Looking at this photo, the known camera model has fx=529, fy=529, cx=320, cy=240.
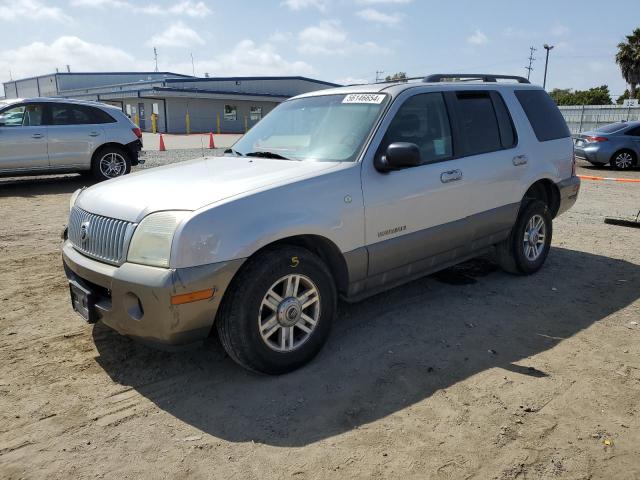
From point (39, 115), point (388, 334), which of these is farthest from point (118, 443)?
point (39, 115)

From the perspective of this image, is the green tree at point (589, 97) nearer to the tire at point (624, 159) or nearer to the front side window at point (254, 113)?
the front side window at point (254, 113)

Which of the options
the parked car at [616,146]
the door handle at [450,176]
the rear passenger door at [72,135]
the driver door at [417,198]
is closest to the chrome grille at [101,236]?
the driver door at [417,198]

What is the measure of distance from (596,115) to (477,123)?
27601 millimetres

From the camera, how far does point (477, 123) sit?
4871 millimetres

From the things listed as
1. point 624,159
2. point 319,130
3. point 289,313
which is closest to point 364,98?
point 319,130

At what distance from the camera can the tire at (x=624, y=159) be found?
15.7 m

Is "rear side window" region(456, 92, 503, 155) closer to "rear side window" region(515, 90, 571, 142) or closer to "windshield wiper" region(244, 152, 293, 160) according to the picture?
"rear side window" region(515, 90, 571, 142)

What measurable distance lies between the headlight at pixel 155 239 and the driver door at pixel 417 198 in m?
1.40

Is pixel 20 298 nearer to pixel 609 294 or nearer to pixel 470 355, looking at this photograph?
pixel 470 355

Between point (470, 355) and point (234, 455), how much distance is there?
1.88 metres

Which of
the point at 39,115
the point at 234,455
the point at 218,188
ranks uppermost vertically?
the point at 39,115

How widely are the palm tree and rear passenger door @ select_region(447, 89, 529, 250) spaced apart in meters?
52.0

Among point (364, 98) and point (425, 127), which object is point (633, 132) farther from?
point (364, 98)

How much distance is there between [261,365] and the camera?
3.38 metres
